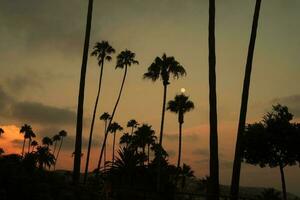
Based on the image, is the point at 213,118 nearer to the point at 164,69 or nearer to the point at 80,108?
the point at 80,108

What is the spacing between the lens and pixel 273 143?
45.4 meters

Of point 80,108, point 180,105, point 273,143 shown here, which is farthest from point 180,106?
point 80,108

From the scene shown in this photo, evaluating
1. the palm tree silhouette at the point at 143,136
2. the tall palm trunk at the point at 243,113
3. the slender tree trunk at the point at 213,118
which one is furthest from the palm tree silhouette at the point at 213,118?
the palm tree silhouette at the point at 143,136

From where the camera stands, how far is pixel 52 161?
10819cm

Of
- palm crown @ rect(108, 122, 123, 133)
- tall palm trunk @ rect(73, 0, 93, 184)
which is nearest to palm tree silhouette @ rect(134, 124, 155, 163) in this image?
palm crown @ rect(108, 122, 123, 133)

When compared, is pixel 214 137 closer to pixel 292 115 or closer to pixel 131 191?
pixel 131 191

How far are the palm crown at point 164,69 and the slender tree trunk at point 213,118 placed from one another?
37267 millimetres

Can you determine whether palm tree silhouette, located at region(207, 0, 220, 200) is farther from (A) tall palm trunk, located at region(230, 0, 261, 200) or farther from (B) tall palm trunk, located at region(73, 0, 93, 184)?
(B) tall palm trunk, located at region(73, 0, 93, 184)

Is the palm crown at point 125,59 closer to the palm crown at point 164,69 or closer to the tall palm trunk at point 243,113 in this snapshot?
the palm crown at point 164,69

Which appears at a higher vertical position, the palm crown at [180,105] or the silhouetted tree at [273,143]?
the palm crown at [180,105]

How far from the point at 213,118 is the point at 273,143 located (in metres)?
29.3

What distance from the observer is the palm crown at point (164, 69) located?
190 ft

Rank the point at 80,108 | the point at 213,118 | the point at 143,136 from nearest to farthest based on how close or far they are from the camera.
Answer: the point at 213,118 → the point at 80,108 → the point at 143,136

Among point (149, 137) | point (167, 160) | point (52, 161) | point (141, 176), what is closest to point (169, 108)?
point (167, 160)
